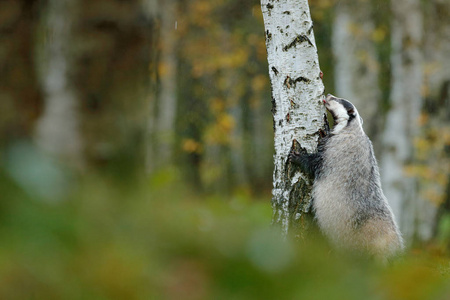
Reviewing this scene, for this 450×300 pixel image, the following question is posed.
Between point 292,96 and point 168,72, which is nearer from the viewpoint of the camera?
point 292,96

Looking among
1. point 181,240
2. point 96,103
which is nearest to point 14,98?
point 96,103

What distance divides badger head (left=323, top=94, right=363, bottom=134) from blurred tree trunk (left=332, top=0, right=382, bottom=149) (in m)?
6.38

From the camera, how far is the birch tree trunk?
5.12 meters

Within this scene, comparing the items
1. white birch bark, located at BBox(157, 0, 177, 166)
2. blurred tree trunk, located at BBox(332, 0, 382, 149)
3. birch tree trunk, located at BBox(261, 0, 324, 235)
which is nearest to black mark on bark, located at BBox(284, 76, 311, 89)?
birch tree trunk, located at BBox(261, 0, 324, 235)

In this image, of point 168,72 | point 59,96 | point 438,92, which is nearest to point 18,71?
point 59,96

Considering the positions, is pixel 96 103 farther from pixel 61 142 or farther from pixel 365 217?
pixel 365 217

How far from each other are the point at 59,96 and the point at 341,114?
422cm

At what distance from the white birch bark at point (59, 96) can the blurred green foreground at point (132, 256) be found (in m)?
0.07

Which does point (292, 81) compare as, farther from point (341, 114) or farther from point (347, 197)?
point (347, 197)

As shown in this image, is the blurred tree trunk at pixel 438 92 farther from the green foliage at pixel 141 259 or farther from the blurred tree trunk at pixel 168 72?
the green foliage at pixel 141 259

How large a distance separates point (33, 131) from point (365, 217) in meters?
4.00

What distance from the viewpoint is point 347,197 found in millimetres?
5305

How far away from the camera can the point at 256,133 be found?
28.1 metres

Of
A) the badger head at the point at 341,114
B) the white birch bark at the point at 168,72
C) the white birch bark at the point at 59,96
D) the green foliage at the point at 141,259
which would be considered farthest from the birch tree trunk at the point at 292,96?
the white birch bark at the point at 168,72
